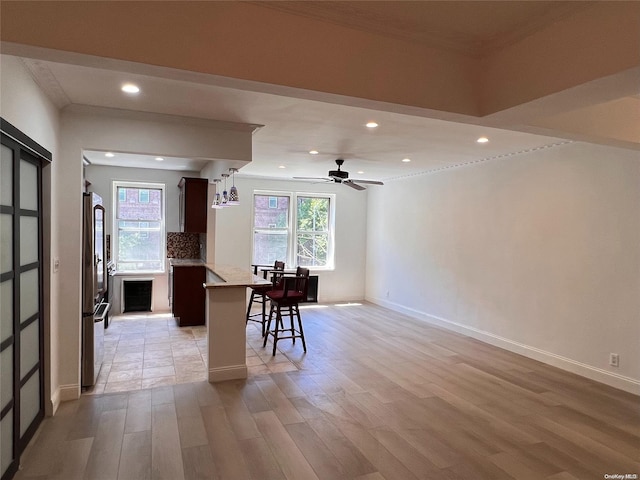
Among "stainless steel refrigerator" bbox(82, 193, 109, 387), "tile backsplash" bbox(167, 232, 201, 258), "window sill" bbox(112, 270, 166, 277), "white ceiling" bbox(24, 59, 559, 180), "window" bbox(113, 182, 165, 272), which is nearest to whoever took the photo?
"white ceiling" bbox(24, 59, 559, 180)

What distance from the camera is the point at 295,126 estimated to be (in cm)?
381

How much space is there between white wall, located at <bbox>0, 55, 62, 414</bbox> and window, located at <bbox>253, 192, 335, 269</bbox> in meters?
4.56

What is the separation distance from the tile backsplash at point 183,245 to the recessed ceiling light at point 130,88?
4262 mm

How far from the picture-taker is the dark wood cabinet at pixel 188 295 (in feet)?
19.1

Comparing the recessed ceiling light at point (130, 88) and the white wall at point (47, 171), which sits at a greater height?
the recessed ceiling light at point (130, 88)

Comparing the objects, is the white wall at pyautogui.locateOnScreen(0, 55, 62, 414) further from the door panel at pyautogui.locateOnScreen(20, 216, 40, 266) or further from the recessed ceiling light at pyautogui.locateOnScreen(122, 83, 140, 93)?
the recessed ceiling light at pyautogui.locateOnScreen(122, 83, 140, 93)

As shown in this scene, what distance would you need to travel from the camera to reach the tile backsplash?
6.88 meters

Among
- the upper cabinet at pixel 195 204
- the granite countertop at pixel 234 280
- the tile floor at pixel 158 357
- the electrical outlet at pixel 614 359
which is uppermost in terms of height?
the upper cabinet at pixel 195 204

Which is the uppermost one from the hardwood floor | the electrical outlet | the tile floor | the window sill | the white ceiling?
the white ceiling

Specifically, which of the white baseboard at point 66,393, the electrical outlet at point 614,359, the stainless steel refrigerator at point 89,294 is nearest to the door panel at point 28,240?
the stainless steel refrigerator at point 89,294

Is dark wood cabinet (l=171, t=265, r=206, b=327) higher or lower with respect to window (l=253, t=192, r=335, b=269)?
lower

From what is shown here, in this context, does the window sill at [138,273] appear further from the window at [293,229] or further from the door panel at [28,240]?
the door panel at [28,240]

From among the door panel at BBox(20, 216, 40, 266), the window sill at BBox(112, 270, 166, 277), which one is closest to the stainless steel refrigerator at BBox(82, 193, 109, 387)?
the door panel at BBox(20, 216, 40, 266)

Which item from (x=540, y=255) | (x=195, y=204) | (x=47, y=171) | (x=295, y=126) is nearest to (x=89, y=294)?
(x=47, y=171)
